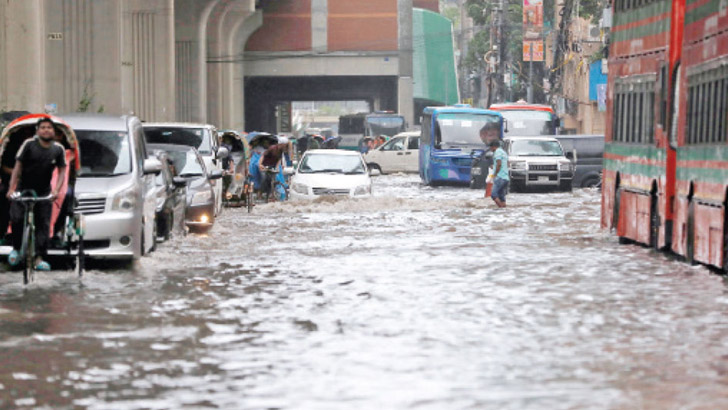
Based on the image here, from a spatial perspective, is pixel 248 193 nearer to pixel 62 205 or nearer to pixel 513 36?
pixel 62 205

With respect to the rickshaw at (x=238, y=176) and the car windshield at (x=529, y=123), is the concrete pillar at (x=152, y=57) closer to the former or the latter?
the car windshield at (x=529, y=123)

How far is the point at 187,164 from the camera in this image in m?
24.1

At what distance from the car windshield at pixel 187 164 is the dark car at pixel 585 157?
922 inches

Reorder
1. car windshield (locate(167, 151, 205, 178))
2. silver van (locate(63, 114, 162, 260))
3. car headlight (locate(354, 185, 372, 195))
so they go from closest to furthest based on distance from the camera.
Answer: silver van (locate(63, 114, 162, 260)), car windshield (locate(167, 151, 205, 178)), car headlight (locate(354, 185, 372, 195))

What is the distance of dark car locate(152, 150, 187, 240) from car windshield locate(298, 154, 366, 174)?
10679mm

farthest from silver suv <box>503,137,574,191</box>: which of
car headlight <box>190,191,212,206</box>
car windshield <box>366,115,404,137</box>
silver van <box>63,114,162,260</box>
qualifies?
car windshield <box>366,115,404,137</box>

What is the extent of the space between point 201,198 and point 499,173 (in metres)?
9.97

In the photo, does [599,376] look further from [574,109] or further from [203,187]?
[574,109]

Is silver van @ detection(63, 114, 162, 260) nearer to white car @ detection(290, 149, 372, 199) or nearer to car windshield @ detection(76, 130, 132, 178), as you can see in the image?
car windshield @ detection(76, 130, 132, 178)

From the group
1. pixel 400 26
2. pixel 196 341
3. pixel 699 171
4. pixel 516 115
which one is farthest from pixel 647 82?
pixel 400 26

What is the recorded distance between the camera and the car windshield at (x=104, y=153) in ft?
55.9

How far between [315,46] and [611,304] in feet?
247

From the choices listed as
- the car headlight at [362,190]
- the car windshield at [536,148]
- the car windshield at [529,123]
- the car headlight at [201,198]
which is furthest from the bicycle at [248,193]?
the car windshield at [529,123]

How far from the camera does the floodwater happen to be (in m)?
8.48
